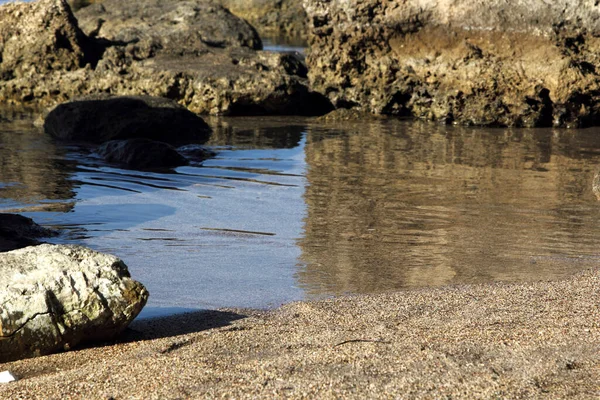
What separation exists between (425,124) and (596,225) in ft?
19.8

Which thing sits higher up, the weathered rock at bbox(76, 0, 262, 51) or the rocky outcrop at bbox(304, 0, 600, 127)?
the weathered rock at bbox(76, 0, 262, 51)

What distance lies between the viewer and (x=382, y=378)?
3.57 meters

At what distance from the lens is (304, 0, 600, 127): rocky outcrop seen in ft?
40.1

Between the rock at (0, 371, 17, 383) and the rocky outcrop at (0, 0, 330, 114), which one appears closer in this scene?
the rock at (0, 371, 17, 383)

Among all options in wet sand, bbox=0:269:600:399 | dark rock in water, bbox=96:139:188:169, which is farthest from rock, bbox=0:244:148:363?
dark rock in water, bbox=96:139:188:169

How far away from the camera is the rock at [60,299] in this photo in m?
4.00

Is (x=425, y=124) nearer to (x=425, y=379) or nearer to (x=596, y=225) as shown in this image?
(x=596, y=225)

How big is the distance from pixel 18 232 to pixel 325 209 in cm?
271

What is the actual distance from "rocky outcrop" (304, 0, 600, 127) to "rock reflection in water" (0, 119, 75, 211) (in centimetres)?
483

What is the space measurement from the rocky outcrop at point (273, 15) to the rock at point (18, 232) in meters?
25.3

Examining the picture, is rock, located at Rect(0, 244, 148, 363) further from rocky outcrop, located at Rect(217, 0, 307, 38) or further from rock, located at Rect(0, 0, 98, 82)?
rocky outcrop, located at Rect(217, 0, 307, 38)

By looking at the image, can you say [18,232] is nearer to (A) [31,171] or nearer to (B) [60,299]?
(B) [60,299]

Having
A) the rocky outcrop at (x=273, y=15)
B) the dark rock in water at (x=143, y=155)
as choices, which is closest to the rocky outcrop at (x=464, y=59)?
the dark rock in water at (x=143, y=155)

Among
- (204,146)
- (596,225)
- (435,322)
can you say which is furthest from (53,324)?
(204,146)
